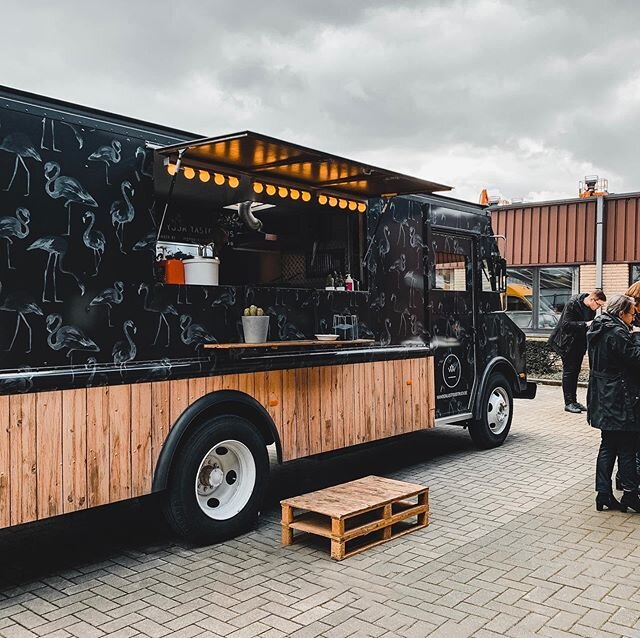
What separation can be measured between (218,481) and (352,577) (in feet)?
4.04

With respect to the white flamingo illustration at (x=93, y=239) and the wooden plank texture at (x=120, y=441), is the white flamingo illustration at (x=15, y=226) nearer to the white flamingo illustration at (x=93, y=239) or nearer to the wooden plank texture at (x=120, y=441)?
the white flamingo illustration at (x=93, y=239)

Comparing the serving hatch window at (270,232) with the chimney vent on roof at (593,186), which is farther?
the chimney vent on roof at (593,186)

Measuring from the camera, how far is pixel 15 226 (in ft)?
12.9

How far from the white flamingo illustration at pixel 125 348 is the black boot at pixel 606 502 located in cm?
387

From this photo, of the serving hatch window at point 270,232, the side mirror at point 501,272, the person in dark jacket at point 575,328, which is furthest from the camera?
the person in dark jacket at point 575,328

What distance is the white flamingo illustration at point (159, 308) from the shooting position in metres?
4.58

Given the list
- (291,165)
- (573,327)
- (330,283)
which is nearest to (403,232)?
(330,283)

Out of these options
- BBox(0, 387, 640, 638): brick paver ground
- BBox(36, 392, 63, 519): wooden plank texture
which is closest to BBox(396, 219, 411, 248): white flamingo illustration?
BBox(0, 387, 640, 638): brick paver ground

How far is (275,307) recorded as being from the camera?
5.49m

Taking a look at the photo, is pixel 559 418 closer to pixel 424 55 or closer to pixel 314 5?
pixel 424 55

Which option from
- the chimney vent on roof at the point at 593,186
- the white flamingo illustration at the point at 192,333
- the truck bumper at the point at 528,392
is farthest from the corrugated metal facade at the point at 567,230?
the white flamingo illustration at the point at 192,333

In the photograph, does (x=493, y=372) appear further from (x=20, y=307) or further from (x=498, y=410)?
(x=20, y=307)

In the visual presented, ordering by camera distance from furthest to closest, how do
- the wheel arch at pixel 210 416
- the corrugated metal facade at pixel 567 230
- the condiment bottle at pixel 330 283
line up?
1. the corrugated metal facade at pixel 567 230
2. the condiment bottle at pixel 330 283
3. the wheel arch at pixel 210 416

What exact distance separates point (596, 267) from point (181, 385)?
12.6 meters
